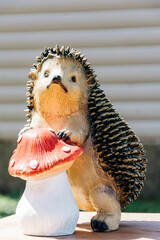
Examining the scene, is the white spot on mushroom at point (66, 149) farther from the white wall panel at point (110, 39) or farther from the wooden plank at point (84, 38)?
the wooden plank at point (84, 38)

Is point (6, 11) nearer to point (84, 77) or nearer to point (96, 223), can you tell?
point (84, 77)

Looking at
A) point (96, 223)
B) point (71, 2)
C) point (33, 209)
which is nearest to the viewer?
point (33, 209)

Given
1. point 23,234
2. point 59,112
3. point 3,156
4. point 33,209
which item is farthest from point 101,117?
point 3,156

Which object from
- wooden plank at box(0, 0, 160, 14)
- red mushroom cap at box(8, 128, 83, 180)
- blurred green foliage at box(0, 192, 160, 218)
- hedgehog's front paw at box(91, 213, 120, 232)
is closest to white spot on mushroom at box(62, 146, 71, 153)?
red mushroom cap at box(8, 128, 83, 180)

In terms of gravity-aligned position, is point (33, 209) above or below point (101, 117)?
below

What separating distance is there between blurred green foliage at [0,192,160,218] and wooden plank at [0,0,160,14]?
217 centimetres

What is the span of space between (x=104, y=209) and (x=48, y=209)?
0.33 metres

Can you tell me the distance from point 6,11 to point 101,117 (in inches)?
112

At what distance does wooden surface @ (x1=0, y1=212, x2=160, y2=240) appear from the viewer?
189 cm

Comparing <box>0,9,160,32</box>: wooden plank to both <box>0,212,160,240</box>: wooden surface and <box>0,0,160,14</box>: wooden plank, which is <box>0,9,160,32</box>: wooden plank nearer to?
<box>0,0,160,14</box>: wooden plank

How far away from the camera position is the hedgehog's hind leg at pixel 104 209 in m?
2.00

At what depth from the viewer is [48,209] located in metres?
1.87

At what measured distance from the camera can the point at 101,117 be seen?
2.07m

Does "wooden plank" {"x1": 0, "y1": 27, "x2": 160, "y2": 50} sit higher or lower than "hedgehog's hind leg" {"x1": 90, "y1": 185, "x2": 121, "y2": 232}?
higher
